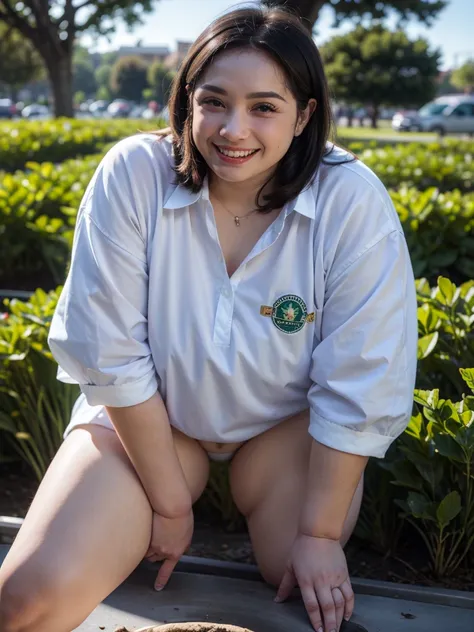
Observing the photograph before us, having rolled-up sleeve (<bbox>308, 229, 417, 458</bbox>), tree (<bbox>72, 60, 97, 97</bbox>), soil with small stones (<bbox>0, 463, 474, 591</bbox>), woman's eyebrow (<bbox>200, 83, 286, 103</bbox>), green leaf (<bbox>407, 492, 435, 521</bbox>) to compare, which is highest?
woman's eyebrow (<bbox>200, 83, 286, 103</bbox>)

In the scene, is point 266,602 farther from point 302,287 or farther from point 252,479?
point 302,287

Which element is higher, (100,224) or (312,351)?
(100,224)

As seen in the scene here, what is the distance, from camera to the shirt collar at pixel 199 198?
6.49 ft

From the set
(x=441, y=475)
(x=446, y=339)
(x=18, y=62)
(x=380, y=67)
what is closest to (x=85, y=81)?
(x=18, y=62)

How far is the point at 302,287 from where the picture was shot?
201 cm

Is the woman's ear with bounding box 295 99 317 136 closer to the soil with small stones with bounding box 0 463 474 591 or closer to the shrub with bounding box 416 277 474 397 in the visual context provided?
the shrub with bounding box 416 277 474 397

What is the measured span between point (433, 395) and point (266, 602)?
2.17ft

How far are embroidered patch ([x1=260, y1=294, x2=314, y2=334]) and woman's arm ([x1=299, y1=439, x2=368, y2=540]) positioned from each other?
29 centimetres

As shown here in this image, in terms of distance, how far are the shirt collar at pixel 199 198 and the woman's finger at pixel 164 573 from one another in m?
0.89

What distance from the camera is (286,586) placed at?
2.01m

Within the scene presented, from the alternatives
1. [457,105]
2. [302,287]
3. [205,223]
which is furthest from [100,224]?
[457,105]

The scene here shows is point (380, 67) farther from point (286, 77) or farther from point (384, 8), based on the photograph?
point (286, 77)

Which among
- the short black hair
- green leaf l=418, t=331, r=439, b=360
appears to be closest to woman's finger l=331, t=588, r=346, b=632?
green leaf l=418, t=331, r=439, b=360

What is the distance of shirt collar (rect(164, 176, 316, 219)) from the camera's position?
1978mm
